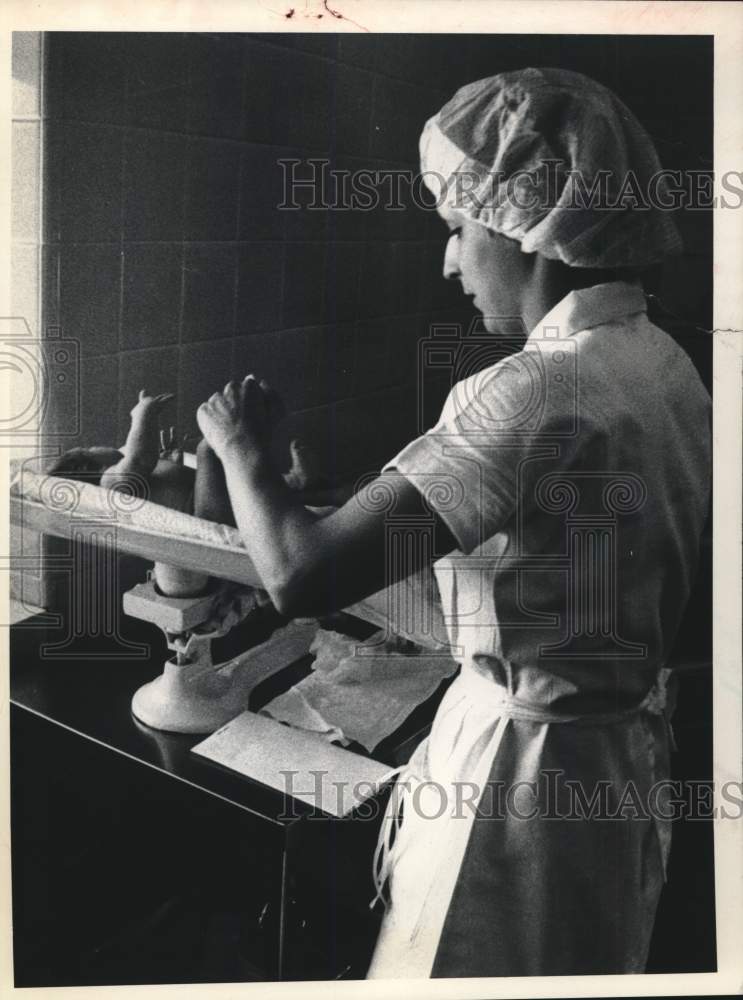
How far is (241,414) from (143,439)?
13 cm

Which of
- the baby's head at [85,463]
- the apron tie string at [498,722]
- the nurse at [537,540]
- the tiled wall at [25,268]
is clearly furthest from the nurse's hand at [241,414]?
the apron tie string at [498,722]

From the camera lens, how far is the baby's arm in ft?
3.96

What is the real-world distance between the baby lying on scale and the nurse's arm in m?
0.02

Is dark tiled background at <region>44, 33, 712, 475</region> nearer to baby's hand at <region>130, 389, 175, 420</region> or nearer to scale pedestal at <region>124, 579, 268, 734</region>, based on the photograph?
baby's hand at <region>130, 389, 175, 420</region>

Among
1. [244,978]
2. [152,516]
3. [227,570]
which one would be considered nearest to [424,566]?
[227,570]

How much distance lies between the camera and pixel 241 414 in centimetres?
120

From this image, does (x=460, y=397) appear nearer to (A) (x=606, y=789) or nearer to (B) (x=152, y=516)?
(B) (x=152, y=516)

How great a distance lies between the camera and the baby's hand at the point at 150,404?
3.95 ft

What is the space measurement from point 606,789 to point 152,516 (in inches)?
26.6

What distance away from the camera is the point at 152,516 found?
3.99 feet
